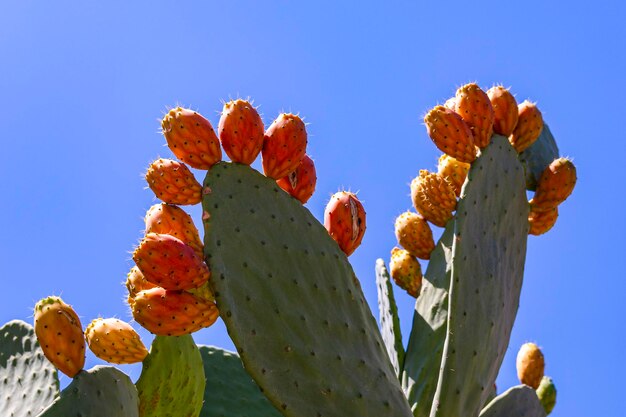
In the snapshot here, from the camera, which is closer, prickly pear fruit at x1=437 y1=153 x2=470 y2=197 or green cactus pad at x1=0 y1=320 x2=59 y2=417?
green cactus pad at x1=0 y1=320 x2=59 y2=417

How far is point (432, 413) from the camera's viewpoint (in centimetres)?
258

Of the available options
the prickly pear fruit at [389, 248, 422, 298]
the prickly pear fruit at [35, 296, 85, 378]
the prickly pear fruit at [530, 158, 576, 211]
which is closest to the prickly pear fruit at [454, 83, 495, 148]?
the prickly pear fruit at [530, 158, 576, 211]

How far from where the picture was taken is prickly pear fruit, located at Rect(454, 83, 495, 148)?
295cm

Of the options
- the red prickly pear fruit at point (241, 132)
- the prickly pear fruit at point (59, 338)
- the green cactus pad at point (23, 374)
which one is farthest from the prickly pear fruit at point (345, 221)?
the green cactus pad at point (23, 374)

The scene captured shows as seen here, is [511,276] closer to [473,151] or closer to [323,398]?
[473,151]

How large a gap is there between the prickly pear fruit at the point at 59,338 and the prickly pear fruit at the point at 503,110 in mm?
1421

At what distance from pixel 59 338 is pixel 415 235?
124cm

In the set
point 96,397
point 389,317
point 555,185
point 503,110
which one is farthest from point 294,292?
point 555,185

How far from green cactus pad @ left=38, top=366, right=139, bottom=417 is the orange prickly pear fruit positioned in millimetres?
571

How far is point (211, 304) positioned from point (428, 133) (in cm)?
95

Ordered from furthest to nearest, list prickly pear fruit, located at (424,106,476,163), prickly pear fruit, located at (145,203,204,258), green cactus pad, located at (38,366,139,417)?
prickly pear fruit, located at (424,106,476,163) < prickly pear fruit, located at (145,203,204,258) < green cactus pad, located at (38,366,139,417)

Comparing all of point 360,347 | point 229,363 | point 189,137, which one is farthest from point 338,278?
point 229,363

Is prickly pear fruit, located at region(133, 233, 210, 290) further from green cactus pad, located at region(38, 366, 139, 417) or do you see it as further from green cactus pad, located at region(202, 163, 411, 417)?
green cactus pad, located at region(38, 366, 139, 417)

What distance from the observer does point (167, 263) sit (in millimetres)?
2312
